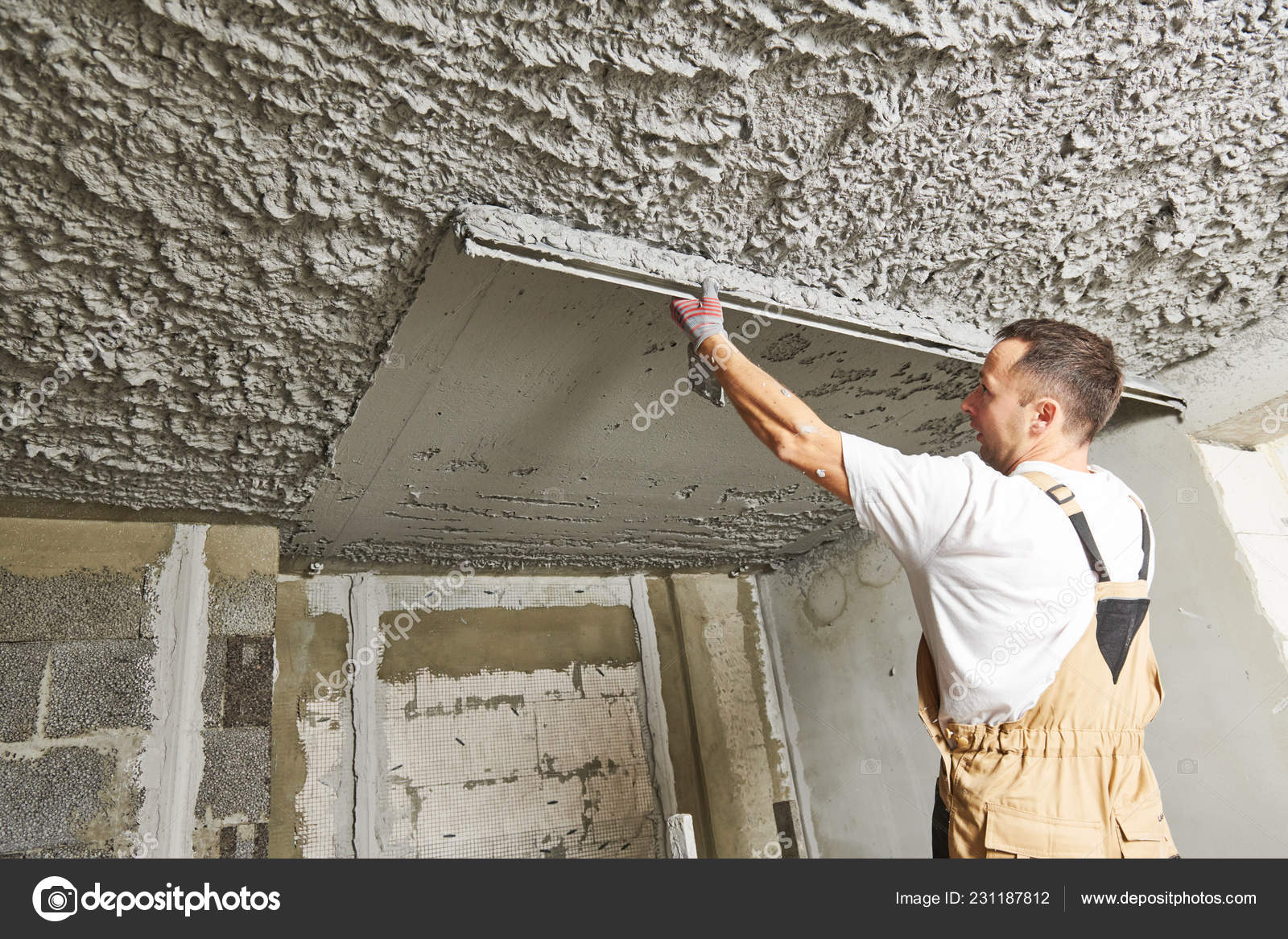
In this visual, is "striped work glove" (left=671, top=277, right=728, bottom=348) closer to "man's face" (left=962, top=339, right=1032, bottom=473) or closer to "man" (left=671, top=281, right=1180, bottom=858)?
"man" (left=671, top=281, right=1180, bottom=858)

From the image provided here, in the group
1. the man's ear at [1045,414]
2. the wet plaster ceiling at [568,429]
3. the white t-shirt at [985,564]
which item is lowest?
the white t-shirt at [985,564]

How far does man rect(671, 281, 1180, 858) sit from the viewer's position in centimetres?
108

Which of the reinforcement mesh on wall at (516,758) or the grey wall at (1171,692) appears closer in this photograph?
the grey wall at (1171,692)

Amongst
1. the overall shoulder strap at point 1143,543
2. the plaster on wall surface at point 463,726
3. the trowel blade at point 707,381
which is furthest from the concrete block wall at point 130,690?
the overall shoulder strap at point 1143,543

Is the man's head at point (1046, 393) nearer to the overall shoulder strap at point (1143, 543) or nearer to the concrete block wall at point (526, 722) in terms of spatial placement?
the overall shoulder strap at point (1143, 543)

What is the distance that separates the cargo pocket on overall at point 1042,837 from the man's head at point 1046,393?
0.52m

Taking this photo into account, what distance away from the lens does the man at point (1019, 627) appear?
1.08 m

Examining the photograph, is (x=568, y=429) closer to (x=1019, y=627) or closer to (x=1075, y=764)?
(x=1019, y=627)

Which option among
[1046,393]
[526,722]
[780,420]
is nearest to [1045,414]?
[1046,393]

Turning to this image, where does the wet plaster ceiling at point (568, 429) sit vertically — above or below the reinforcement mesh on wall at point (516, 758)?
above

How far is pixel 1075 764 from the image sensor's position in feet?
3.64

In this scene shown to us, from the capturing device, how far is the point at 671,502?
2.29 m
